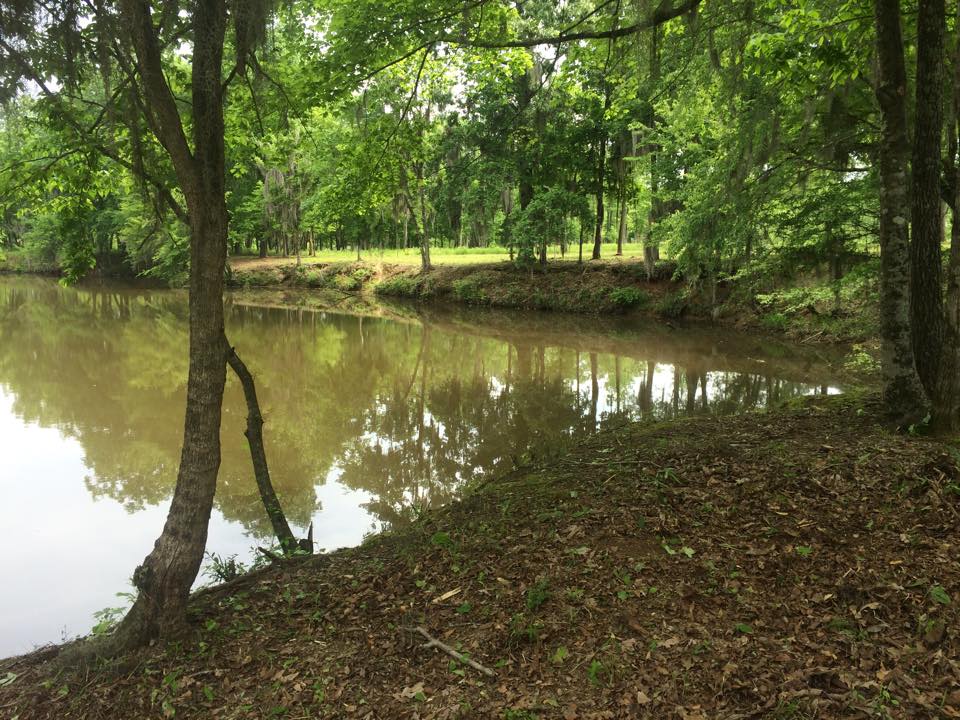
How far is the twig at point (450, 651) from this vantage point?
355 cm

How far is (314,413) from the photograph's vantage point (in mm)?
12164

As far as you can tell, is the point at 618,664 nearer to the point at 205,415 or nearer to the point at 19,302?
the point at 205,415

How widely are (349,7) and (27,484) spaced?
25.6ft

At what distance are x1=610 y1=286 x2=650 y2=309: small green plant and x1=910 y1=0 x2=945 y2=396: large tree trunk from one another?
59.9ft

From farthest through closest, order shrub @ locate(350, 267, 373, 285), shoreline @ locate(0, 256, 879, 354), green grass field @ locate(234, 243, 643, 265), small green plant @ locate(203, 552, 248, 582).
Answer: shrub @ locate(350, 267, 373, 285)
green grass field @ locate(234, 243, 643, 265)
shoreline @ locate(0, 256, 879, 354)
small green plant @ locate(203, 552, 248, 582)

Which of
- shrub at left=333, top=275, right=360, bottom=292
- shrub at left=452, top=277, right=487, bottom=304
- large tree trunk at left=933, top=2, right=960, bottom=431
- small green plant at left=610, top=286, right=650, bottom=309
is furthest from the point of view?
shrub at left=333, top=275, right=360, bottom=292

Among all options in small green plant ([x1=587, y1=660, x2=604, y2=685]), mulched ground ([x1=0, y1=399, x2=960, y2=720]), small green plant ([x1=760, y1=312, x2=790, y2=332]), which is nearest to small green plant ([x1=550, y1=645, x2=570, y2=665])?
mulched ground ([x1=0, y1=399, x2=960, y2=720])

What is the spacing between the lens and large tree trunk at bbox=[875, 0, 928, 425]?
217 inches

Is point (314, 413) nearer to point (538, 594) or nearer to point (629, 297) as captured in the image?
point (538, 594)

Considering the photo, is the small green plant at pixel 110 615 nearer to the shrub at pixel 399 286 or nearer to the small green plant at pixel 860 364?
the small green plant at pixel 860 364

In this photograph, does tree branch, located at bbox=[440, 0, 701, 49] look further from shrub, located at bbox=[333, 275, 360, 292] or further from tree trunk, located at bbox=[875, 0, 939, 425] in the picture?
shrub, located at bbox=[333, 275, 360, 292]

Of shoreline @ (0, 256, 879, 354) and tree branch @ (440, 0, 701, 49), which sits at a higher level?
tree branch @ (440, 0, 701, 49)

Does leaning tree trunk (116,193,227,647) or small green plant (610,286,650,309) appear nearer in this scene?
leaning tree trunk (116,193,227,647)

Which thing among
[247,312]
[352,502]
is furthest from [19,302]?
[352,502]
